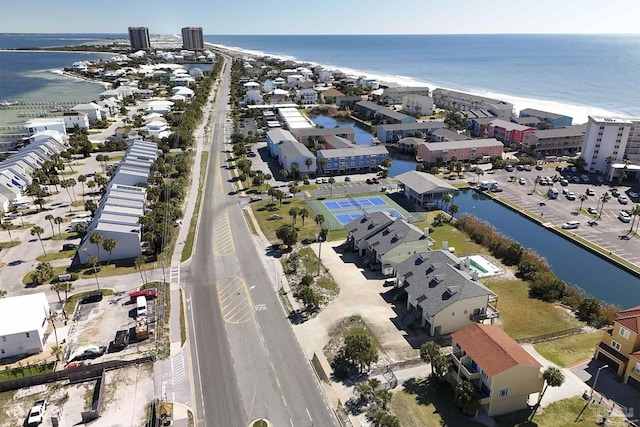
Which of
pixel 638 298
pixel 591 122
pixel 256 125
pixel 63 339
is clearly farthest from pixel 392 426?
pixel 256 125

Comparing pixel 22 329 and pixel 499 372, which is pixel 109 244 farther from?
pixel 499 372

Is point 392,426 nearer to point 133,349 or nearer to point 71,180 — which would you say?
point 133,349

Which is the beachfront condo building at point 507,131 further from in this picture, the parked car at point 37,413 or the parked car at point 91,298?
the parked car at point 37,413

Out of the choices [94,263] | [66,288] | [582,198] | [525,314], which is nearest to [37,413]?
[66,288]

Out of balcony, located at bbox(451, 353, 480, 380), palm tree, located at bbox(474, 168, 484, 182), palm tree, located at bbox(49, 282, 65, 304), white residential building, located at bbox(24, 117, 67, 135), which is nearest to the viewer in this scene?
balcony, located at bbox(451, 353, 480, 380)

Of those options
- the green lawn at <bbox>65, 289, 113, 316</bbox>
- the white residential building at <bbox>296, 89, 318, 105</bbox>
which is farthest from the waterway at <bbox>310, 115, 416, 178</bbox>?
the green lawn at <bbox>65, 289, 113, 316</bbox>

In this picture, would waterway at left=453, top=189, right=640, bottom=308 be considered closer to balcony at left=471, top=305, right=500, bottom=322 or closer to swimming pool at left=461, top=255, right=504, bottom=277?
swimming pool at left=461, top=255, right=504, bottom=277
